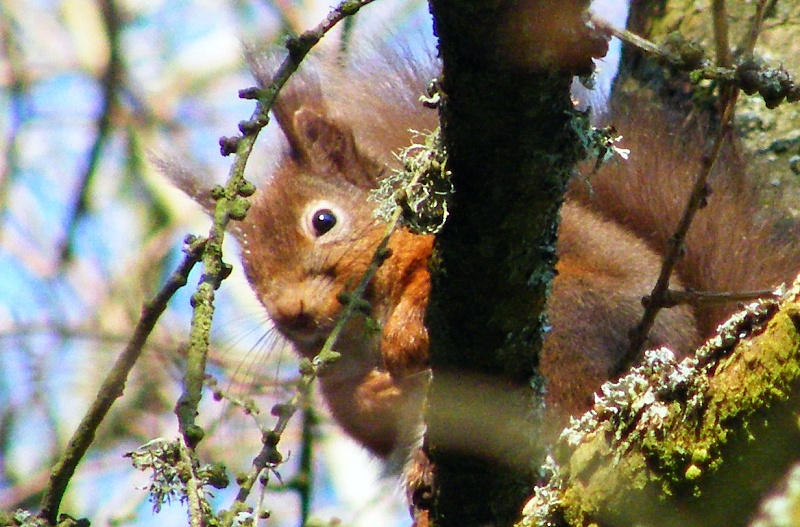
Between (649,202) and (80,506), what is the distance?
3.36 metres

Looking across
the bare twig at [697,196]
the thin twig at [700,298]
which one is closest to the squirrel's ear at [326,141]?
the bare twig at [697,196]

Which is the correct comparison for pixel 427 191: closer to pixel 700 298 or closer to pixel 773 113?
pixel 700 298

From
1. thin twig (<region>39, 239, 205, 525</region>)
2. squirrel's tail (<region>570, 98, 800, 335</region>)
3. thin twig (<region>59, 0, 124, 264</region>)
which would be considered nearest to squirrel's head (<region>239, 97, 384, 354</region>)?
squirrel's tail (<region>570, 98, 800, 335</region>)

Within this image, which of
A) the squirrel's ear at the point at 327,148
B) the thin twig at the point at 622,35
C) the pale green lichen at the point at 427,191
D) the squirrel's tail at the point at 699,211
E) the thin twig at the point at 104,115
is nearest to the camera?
the thin twig at the point at 622,35

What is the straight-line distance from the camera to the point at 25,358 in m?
4.56

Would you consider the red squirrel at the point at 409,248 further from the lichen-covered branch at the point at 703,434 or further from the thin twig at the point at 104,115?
the thin twig at the point at 104,115

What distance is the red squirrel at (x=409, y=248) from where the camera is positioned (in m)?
2.66

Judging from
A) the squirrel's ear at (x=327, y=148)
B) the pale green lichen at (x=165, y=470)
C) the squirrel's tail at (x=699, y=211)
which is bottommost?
the pale green lichen at (x=165, y=470)

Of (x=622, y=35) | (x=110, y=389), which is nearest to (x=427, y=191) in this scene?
(x=622, y=35)

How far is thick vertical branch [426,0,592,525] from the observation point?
1.38 meters

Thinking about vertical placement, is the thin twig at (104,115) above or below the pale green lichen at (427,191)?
above

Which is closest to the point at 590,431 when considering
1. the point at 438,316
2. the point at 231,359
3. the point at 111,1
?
the point at 438,316

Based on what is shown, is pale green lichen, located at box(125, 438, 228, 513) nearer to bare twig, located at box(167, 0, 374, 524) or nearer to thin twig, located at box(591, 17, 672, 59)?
bare twig, located at box(167, 0, 374, 524)

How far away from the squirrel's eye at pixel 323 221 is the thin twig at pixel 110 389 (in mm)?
1852
